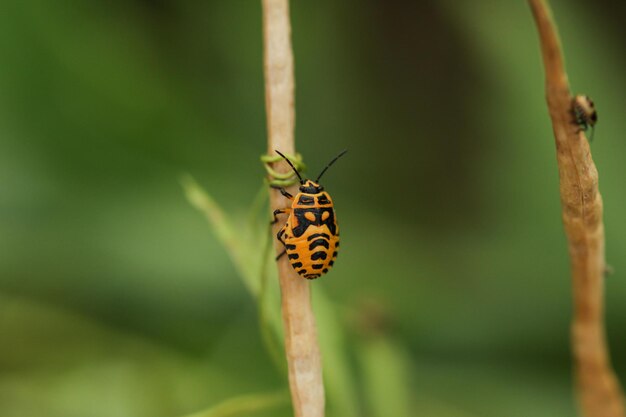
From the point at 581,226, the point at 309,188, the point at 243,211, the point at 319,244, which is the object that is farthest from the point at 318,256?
the point at 243,211

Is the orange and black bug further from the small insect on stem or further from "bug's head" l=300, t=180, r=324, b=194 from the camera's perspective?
the small insect on stem

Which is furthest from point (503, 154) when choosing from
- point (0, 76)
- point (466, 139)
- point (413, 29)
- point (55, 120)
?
point (0, 76)

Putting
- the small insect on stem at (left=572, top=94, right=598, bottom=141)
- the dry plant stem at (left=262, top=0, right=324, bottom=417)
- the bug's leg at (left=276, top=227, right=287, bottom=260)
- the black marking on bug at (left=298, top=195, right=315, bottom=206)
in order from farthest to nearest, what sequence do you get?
the black marking on bug at (left=298, top=195, right=315, bottom=206) → the bug's leg at (left=276, top=227, right=287, bottom=260) → the dry plant stem at (left=262, top=0, right=324, bottom=417) → the small insect on stem at (left=572, top=94, right=598, bottom=141)

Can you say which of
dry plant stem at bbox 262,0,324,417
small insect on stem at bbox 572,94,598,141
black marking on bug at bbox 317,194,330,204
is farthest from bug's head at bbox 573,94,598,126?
black marking on bug at bbox 317,194,330,204

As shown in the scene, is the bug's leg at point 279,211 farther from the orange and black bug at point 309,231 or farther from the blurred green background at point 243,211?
the blurred green background at point 243,211

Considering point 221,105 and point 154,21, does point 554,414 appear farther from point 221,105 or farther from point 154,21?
point 154,21
